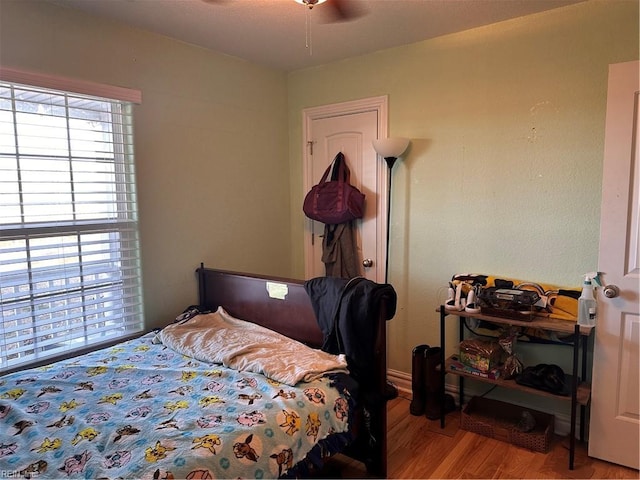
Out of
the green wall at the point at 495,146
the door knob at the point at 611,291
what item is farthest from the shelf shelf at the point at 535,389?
the door knob at the point at 611,291

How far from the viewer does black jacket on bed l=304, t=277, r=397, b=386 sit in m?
2.02

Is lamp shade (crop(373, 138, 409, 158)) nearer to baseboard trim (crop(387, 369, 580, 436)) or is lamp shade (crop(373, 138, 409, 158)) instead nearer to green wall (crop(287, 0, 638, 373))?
green wall (crop(287, 0, 638, 373))

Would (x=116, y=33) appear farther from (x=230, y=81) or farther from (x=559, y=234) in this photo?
(x=559, y=234)

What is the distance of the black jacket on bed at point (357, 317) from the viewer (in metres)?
2.02

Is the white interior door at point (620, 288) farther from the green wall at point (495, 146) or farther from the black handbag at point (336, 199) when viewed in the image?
the black handbag at point (336, 199)

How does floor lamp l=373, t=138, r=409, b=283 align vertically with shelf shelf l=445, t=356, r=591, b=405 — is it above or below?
above

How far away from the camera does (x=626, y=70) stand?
210 cm

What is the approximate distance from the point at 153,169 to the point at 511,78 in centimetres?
227

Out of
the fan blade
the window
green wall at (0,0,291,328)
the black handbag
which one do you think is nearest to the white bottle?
the black handbag

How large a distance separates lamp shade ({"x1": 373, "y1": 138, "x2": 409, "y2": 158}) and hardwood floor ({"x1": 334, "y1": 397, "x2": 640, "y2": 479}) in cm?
178

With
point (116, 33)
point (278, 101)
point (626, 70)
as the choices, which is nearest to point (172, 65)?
point (116, 33)

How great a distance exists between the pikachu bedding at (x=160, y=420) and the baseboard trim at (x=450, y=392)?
1346mm

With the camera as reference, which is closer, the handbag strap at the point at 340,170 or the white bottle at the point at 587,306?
the white bottle at the point at 587,306

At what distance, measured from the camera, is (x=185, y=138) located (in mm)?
2898
